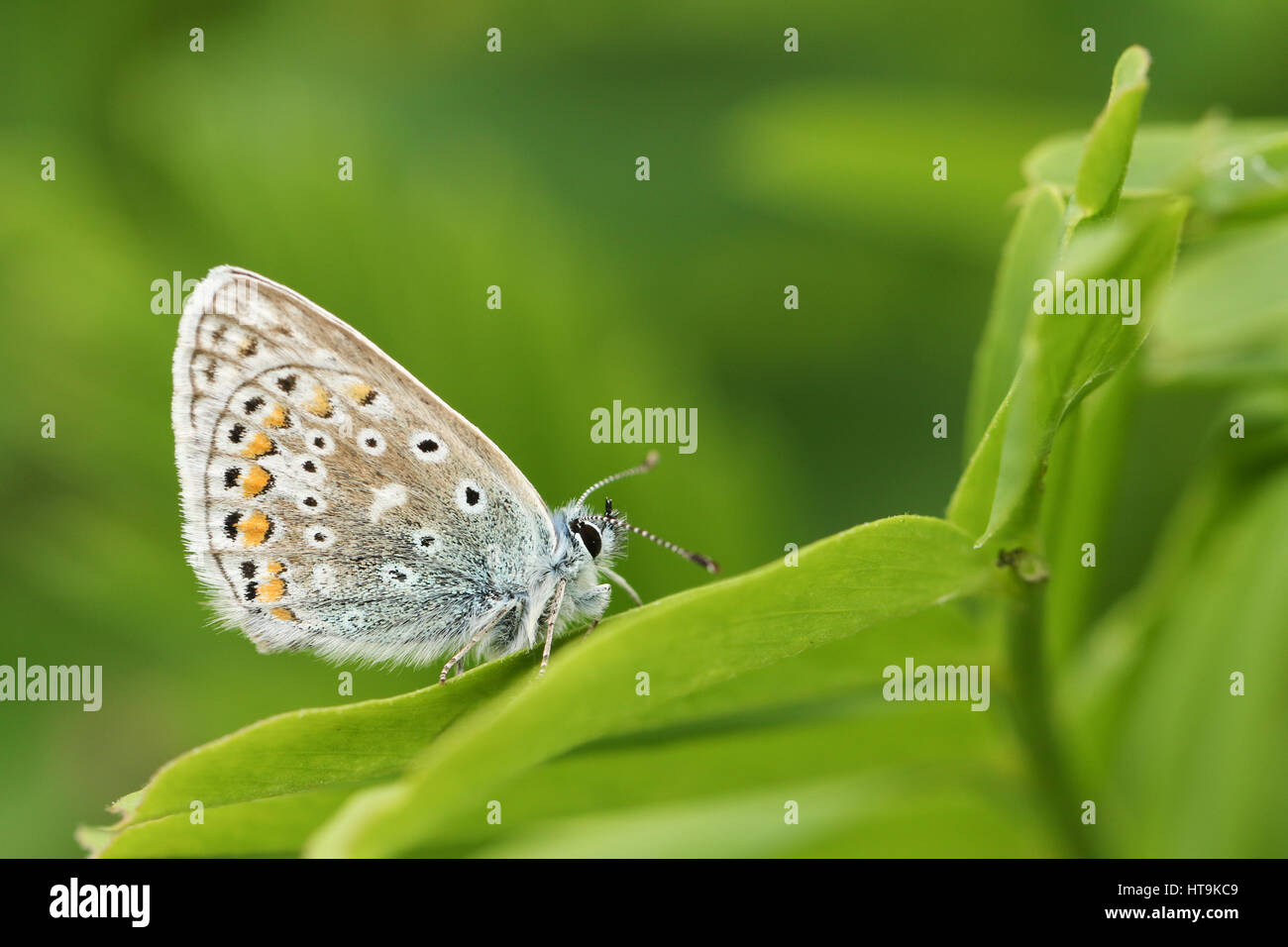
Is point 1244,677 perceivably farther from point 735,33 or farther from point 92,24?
point 92,24

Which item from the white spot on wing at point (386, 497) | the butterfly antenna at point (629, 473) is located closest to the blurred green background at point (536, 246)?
the butterfly antenna at point (629, 473)

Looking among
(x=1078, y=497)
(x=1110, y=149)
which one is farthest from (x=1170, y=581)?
(x=1110, y=149)

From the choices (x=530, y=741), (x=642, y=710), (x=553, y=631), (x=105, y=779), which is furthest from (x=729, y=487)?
(x=105, y=779)

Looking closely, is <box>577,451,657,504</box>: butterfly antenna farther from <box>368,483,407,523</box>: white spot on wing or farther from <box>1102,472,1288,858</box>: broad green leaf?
<box>1102,472,1288,858</box>: broad green leaf

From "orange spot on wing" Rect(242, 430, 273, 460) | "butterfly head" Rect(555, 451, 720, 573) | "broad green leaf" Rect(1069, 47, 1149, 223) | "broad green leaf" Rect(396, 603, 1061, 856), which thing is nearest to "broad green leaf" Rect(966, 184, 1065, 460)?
"broad green leaf" Rect(1069, 47, 1149, 223)

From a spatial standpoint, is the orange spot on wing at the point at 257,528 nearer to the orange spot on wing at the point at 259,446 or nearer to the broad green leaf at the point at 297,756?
the orange spot on wing at the point at 259,446
